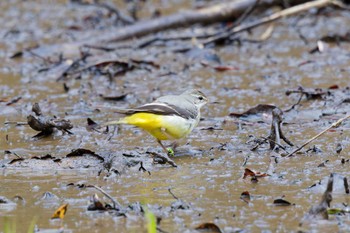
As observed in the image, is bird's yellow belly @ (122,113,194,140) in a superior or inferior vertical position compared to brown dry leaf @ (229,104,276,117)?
inferior

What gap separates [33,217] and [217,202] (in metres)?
1.07

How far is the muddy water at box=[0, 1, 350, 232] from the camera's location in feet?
14.4

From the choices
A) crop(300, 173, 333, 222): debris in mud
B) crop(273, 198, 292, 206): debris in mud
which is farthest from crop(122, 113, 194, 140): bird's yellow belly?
crop(300, 173, 333, 222): debris in mud

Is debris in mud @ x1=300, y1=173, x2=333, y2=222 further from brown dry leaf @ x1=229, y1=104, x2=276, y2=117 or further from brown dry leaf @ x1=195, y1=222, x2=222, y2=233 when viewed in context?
brown dry leaf @ x1=229, y1=104, x2=276, y2=117

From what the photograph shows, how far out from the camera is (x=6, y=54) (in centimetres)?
1072

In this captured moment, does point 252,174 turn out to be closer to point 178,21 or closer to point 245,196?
point 245,196

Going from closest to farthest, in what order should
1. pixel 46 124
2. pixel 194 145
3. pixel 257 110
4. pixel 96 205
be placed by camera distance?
pixel 96 205
pixel 194 145
pixel 46 124
pixel 257 110

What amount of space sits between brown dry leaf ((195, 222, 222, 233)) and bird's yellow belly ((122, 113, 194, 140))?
1862mm

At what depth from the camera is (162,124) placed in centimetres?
595

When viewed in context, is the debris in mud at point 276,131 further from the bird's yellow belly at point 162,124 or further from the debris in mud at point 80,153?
the debris in mud at point 80,153

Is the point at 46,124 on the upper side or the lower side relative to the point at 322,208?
upper

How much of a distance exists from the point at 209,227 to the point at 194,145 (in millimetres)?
2307

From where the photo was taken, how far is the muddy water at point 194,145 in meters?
4.38

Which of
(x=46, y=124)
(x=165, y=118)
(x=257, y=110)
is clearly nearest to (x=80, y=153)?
(x=165, y=118)
